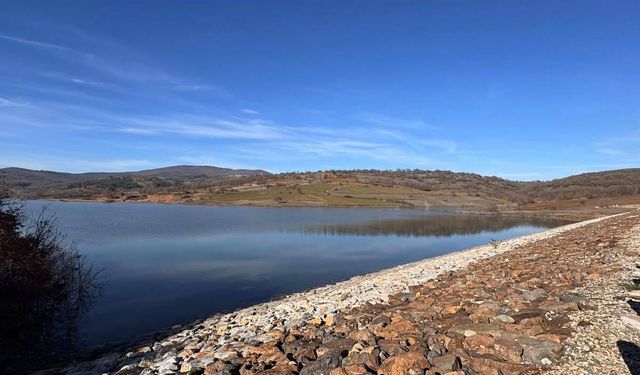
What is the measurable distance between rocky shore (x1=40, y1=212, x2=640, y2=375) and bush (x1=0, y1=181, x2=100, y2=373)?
2.86 metres

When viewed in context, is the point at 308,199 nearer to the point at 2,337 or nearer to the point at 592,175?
the point at 592,175

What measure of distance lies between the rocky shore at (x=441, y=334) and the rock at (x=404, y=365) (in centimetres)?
2

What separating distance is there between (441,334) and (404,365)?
1631 millimetres

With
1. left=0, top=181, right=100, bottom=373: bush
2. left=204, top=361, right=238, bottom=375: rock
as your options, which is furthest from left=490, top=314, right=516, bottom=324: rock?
left=0, top=181, right=100, bottom=373: bush

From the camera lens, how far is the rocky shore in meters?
6.78

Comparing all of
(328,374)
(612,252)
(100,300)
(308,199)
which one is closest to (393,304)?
(328,374)

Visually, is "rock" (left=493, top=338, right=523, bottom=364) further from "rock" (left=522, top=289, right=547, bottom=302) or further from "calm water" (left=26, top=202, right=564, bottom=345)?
"calm water" (left=26, top=202, right=564, bottom=345)

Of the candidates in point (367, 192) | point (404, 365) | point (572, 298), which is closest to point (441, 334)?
point (404, 365)

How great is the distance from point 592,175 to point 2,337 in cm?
14324

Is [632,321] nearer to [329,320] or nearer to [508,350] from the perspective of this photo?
[508,350]

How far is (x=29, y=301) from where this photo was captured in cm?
1447

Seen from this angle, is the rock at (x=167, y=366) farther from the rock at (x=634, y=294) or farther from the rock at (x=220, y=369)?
the rock at (x=634, y=294)

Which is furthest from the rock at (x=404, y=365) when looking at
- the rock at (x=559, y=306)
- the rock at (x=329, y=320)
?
the rock at (x=559, y=306)

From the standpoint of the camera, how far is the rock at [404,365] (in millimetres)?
6656
